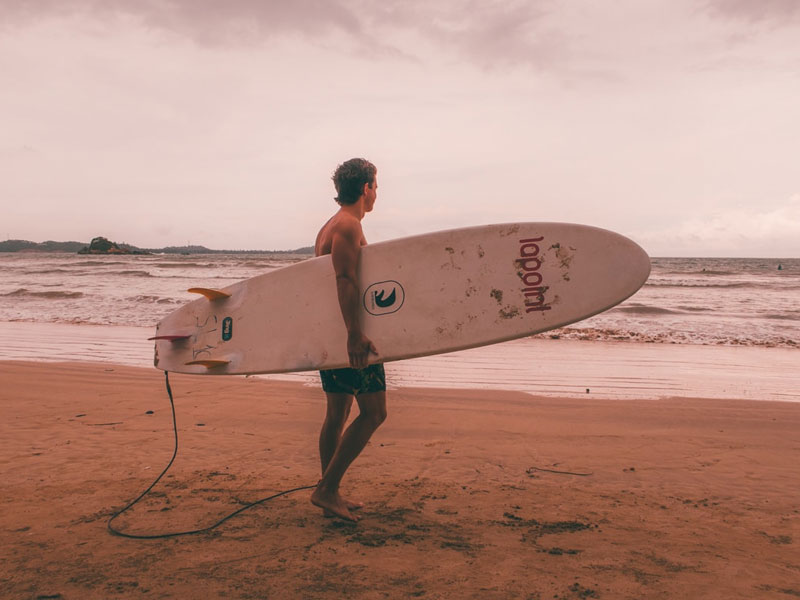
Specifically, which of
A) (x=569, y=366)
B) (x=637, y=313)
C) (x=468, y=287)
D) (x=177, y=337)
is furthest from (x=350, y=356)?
(x=637, y=313)

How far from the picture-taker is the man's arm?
7.40 feet

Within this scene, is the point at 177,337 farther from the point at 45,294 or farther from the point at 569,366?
the point at 45,294

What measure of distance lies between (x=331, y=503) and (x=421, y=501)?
18.7 inches

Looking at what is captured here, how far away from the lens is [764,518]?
97.7 inches

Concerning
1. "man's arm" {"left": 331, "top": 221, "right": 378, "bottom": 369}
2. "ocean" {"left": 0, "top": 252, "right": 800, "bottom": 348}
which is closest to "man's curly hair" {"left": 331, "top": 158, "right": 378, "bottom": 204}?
"man's arm" {"left": 331, "top": 221, "right": 378, "bottom": 369}

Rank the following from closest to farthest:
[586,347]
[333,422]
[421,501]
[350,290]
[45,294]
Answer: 1. [350,290]
2. [333,422]
3. [421,501]
4. [586,347]
5. [45,294]

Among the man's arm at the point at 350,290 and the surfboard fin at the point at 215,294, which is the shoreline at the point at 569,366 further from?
the man's arm at the point at 350,290

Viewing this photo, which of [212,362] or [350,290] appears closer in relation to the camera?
[350,290]

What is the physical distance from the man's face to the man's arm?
7.9 inches

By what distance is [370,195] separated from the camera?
2.43 metres

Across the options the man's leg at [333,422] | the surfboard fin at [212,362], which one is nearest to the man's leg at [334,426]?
the man's leg at [333,422]

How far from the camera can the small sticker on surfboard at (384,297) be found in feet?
8.27

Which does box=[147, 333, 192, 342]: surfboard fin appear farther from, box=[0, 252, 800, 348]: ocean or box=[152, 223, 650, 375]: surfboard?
box=[0, 252, 800, 348]: ocean

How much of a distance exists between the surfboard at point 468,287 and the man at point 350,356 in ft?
0.57
